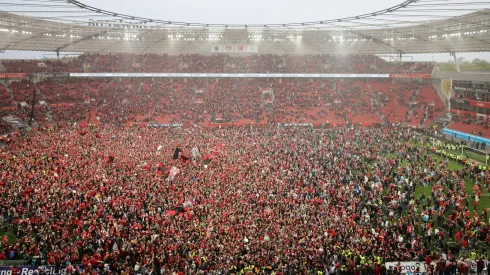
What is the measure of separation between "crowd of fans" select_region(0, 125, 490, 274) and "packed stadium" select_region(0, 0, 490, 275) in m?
0.09

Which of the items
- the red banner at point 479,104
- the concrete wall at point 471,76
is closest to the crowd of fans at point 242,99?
the concrete wall at point 471,76

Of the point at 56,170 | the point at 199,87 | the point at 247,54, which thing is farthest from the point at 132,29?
the point at 56,170

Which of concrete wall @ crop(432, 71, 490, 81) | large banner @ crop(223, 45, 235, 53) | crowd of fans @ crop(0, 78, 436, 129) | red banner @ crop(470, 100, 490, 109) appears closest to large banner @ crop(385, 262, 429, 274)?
crowd of fans @ crop(0, 78, 436, 129)

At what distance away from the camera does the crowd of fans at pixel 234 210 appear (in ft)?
40.3

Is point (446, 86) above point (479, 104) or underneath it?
above

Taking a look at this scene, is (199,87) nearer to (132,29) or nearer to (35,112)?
(132,29)

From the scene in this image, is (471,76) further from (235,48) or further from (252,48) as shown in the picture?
(235,48)

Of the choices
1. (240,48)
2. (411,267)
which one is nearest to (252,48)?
(240,48)

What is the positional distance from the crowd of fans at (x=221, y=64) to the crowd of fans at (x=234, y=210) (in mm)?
26151

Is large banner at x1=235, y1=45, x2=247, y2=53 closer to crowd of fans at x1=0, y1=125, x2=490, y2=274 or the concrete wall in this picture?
the concrete wall

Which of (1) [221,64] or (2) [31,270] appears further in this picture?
(1) [221,64]

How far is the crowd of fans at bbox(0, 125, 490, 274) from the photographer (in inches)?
484

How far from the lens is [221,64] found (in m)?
53.4

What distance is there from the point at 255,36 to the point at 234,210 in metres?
37.6
